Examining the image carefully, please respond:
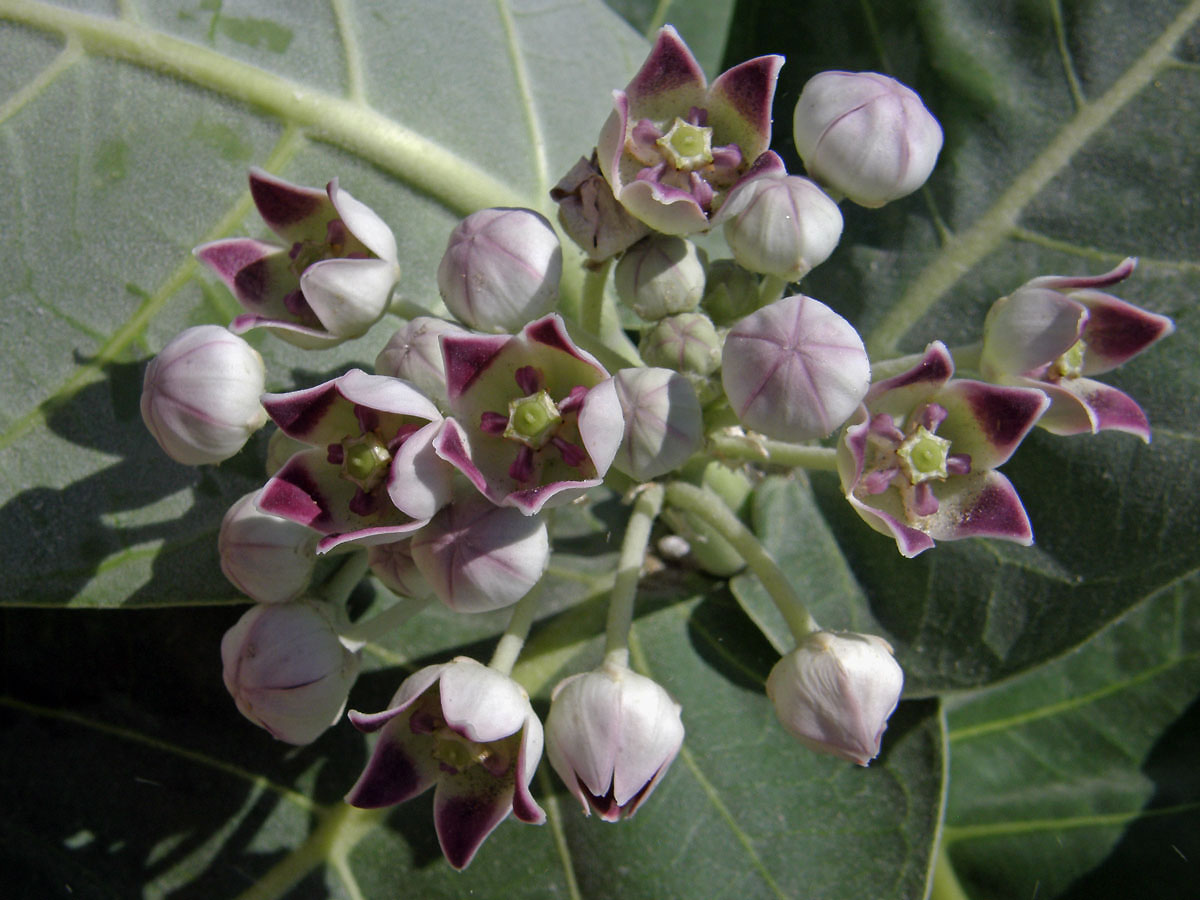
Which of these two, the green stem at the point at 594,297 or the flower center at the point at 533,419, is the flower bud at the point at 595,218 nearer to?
the green stem at the point at 594,297

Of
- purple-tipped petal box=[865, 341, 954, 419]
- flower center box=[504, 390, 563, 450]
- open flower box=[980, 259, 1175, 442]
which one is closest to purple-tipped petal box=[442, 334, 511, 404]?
flower center box=[504, 390, 563, 450]

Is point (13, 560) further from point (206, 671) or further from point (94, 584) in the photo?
point (206, 671)

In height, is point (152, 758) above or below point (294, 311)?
below

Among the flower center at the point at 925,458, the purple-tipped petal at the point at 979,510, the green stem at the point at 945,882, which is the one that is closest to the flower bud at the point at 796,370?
the flower center at the point at 925,458

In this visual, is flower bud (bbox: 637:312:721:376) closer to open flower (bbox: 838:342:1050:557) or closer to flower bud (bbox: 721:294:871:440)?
flower bud (bbox: 721:294:871:440)

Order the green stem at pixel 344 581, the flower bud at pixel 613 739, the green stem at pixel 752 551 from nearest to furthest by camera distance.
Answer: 1. the flower bud at pixel 613 739
2. the green stem at pixel 752 551
3. the green stem at pixel 344 581

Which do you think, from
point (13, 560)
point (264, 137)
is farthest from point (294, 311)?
point (13, 560)
